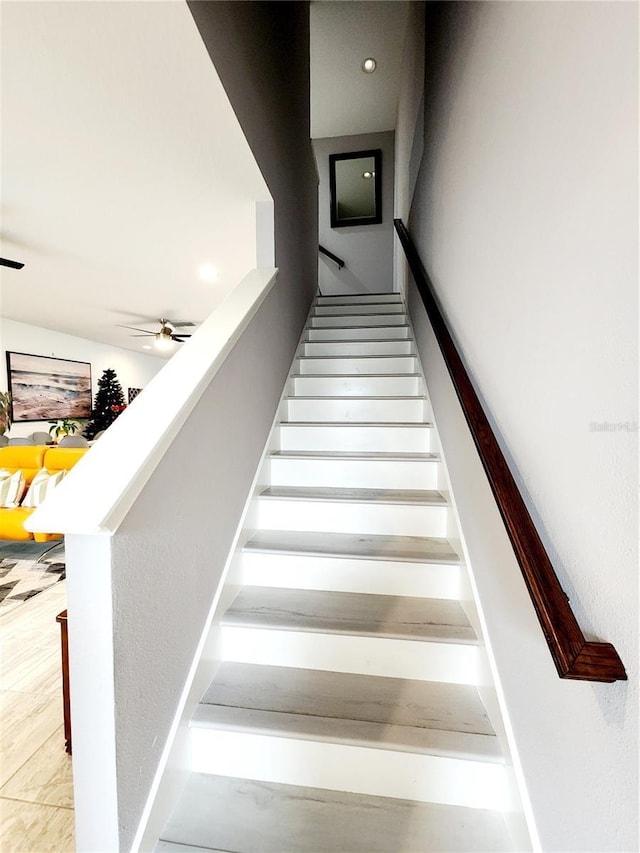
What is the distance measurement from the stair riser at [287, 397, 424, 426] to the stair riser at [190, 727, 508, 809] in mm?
1519

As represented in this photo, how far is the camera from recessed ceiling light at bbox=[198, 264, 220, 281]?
3539 millimetres

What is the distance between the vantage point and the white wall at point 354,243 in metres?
5.16

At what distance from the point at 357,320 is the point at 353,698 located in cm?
270

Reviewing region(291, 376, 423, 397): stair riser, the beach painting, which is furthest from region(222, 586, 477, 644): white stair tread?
the beach painting

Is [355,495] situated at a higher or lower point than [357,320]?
lower

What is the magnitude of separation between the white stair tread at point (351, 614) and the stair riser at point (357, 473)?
565 mm

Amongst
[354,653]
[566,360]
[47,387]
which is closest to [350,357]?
[354,653]

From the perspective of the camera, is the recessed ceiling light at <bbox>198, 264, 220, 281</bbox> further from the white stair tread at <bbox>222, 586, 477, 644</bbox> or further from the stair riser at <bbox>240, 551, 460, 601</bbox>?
the white stair tread at <bbox>222, 586, 477, 644</bbox>

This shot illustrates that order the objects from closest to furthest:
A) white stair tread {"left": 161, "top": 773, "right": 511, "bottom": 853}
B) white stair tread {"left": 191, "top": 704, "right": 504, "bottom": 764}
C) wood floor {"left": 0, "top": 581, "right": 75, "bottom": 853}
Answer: white stair tread {"left": 161, "top": 773, "right": 511, "bottom": 853} < white stair tread {"left": 191, "top": 704, "right": 504, "bottom": 764} < wood floor {"left": 0, "top": 581, "right": 75, "bottom": 853}

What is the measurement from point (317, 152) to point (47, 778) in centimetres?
626

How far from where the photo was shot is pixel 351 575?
1.49m

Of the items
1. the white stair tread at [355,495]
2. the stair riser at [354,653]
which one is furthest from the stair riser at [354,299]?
the stair riser at [354,653]

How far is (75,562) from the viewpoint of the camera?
0.81m

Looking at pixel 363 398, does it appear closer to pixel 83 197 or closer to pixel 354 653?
Result: pixel 354 653
